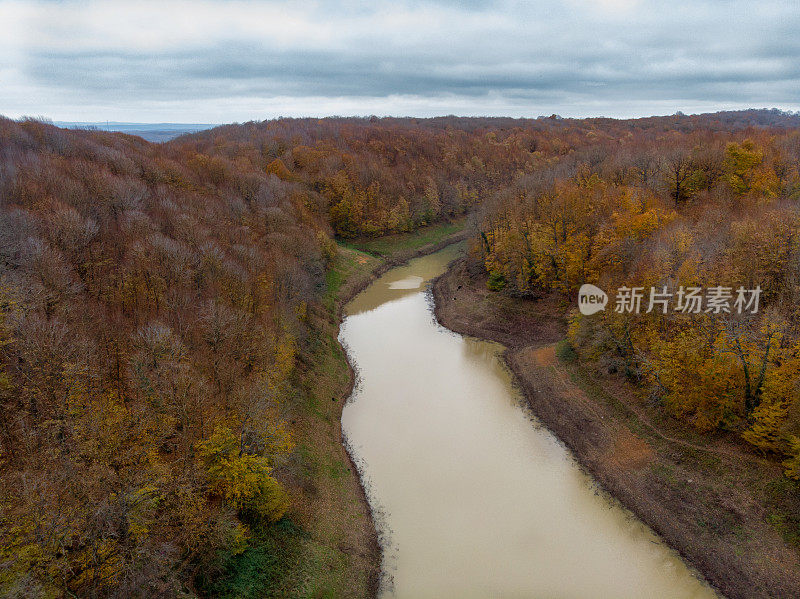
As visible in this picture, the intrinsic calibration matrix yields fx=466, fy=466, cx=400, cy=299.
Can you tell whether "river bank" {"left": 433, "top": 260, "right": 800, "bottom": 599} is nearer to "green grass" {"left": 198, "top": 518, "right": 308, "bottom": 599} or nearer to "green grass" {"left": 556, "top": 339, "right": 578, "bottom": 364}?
"green grass" {"left": 556, "top": 339, "right": 578, "bottom": 364}

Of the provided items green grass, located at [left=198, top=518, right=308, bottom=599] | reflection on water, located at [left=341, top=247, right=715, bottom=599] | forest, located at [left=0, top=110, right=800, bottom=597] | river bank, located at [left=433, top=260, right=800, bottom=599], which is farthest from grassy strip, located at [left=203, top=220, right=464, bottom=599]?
river bank, located at [left=433, top=260, right=800, bottom=599]

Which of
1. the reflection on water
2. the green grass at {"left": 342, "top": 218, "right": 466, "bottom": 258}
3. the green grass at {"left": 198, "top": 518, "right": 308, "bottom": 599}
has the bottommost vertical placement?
the reflection on water

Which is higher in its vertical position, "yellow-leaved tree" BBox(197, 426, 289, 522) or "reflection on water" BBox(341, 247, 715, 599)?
"yellow-leaved tree" BBox(197, 426, 289, 522)

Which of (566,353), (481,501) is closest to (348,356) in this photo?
(566,353)

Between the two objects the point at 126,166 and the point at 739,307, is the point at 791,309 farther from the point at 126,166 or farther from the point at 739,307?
the point at 126,166

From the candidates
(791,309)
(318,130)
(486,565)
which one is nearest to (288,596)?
(486,565)

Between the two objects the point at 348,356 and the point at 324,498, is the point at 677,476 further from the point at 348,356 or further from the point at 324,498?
the point at 348,356

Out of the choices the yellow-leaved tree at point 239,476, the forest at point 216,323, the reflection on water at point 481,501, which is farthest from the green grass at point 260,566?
the reflection on water at point 481,501
